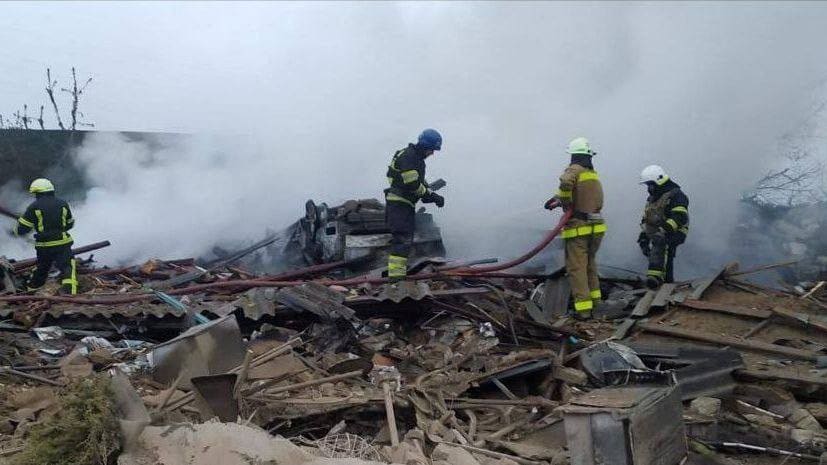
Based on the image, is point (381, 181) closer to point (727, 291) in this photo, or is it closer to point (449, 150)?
point (449, 150)

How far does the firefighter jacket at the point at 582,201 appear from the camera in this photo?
670 centimetres

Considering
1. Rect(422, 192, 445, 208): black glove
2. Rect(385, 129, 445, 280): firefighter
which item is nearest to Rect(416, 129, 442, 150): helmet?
Rect(385, 129, 445, 280): firefighter

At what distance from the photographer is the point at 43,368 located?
4707 millimetres

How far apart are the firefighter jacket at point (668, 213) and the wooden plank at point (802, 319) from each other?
5.84 ft

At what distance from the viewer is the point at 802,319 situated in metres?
5.43

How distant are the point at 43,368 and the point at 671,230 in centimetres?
574

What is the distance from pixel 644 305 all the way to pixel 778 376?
6.11 feet

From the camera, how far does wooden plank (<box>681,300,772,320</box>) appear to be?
580cm

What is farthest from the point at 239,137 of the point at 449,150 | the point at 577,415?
the point at 577,415

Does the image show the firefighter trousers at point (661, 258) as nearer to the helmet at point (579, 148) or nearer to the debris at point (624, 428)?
the helmet at point (579, 148)

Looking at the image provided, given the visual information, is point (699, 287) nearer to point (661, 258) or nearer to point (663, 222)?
point (661, 258)

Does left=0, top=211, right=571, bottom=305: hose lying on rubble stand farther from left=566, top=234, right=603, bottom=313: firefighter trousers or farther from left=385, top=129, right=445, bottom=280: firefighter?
left=385, top=129, right=445, bottom=280: firefighter

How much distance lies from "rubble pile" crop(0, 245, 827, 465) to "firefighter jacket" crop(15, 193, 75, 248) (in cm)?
132

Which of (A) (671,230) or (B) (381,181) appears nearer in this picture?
(A) (671,230)
